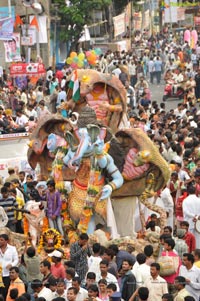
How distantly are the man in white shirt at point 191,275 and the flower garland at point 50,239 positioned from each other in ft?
7.91

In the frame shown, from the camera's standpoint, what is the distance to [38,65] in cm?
3841

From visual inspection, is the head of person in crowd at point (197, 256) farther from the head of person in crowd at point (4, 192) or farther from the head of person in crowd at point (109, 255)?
the head of person in crowd at point (4, 192)

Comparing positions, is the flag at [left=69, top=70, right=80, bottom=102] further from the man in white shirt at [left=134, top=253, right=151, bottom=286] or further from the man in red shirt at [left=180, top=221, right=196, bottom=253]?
the man in white shirt at [left=134, top=253, right=151, bottom=286]

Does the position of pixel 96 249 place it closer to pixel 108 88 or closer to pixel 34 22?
pixel 108 88

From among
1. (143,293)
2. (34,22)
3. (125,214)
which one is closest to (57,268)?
(143,293)

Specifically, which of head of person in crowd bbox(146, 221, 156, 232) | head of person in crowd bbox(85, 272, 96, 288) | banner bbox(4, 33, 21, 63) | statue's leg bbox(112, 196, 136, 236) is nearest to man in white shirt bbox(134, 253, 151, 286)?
head of person in crowd bbox(85, 272, 96, 288)

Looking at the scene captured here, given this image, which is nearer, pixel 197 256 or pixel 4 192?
pixel 197 256

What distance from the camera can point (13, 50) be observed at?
135 ft

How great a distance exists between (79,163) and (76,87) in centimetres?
261

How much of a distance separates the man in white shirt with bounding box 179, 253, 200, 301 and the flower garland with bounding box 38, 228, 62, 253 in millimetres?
2410

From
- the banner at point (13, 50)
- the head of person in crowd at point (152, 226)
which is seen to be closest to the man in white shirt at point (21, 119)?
the head of person in crowd at point (152, 226)

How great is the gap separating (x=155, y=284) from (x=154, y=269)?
6.6 inches

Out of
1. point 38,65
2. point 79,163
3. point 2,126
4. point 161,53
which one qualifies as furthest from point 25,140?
point 161,53

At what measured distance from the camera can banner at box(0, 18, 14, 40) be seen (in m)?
39.8
